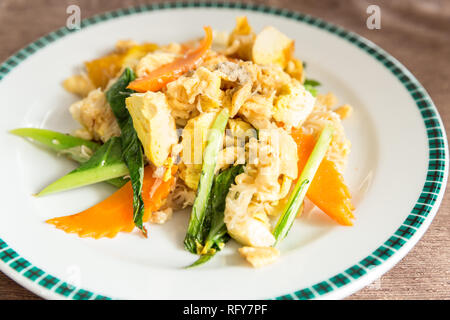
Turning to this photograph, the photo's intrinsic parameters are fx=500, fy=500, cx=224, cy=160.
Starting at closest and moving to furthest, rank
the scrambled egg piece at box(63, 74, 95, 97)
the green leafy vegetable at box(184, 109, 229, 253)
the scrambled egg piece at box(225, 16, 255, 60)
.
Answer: the green leafy vegetable at box(184, 109, 229, 253) < the scrambled egg piece at box(225, 16, 255, 60) < the scrambled egg piece at box(63, 74, 95, 97)

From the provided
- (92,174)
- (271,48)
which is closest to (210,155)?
(92,174)

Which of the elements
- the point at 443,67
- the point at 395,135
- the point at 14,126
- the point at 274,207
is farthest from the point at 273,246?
the point at 443,67

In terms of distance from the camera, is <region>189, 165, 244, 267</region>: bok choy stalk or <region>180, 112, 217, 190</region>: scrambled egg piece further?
<region>180, 112, 217, 190</region>: scrambled egg piece

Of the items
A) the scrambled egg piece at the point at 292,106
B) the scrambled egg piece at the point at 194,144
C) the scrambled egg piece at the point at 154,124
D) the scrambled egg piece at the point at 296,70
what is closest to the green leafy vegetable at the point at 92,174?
the scrambled egg piece at the point at 154,124

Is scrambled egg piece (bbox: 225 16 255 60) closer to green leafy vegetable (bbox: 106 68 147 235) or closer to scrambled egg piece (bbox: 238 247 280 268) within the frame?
green leafy vegetable (bbox: 106 68 147 235)

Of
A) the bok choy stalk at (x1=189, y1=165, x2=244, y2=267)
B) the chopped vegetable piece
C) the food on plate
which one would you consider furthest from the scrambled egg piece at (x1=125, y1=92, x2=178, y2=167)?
the chopped vegetable piece

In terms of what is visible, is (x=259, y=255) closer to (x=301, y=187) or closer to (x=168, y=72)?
(x=301, y=187)

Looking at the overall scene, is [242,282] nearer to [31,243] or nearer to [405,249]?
[405,249]
